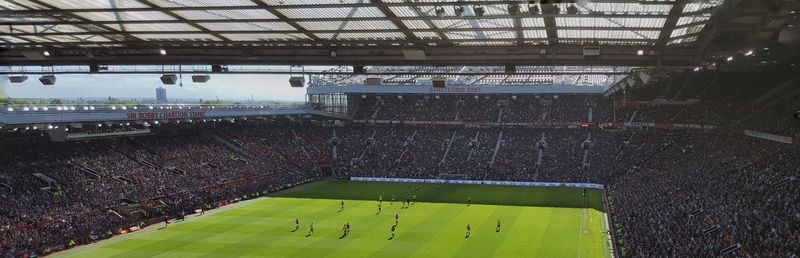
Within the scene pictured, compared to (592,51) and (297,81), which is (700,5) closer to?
(592,51)

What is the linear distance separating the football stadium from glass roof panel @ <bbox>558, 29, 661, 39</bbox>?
10 cm

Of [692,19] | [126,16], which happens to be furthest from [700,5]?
[126,16]

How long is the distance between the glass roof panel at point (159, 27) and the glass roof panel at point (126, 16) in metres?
0.41

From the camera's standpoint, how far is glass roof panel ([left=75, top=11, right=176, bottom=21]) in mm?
12953

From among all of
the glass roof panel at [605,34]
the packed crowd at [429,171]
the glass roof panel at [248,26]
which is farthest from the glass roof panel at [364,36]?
the packed crowd at [429,171]

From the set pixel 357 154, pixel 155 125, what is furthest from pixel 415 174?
pixel 155 125

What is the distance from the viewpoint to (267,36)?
1495 centimetres

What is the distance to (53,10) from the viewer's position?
1250cm

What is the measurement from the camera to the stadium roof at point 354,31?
12.3m

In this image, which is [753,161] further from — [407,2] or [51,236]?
[51,236]

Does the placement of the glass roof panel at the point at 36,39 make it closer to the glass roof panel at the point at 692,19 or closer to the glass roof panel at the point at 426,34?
the glass roof panel at the point at 426,34

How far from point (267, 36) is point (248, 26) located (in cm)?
87

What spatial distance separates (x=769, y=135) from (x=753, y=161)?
3.75 m

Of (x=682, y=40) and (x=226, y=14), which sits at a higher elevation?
(x=226, y=14)
